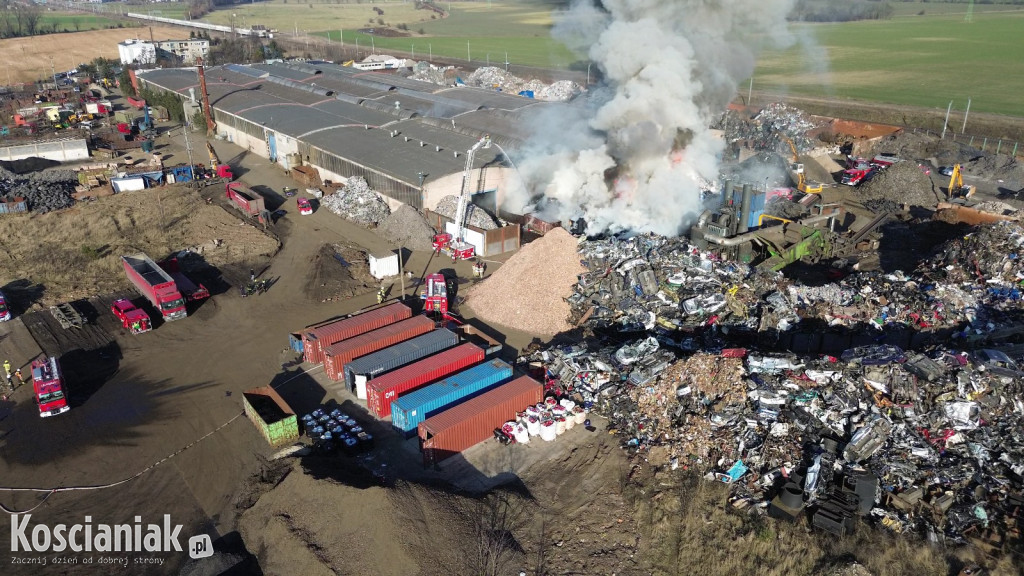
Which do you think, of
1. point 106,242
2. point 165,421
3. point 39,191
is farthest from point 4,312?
point 39,191

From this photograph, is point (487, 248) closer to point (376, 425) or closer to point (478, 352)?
point (478, 352)

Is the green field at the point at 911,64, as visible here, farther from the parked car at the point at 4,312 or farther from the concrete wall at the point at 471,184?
the parked car at the point at 4,312

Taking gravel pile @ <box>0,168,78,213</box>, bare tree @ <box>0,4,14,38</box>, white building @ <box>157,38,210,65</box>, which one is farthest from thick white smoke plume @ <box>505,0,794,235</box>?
bare tree @ <box>0,4,14,38</box>

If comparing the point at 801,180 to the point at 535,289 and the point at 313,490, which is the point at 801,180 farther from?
the point at 313,490

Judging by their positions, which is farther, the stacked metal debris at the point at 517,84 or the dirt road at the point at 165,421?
the stacked metal debris at the point at 517,84

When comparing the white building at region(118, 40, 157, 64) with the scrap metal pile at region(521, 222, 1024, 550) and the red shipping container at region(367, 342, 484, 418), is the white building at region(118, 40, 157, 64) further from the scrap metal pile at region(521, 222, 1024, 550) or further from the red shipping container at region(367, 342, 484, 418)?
the red shipping container at region(367, 342, 484, 418)

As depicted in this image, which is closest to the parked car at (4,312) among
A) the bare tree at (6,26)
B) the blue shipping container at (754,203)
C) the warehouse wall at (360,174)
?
the warehouse wall at (360,174)
